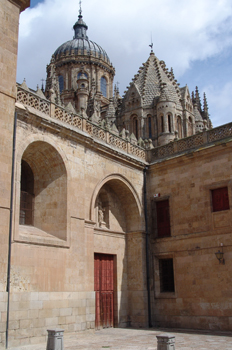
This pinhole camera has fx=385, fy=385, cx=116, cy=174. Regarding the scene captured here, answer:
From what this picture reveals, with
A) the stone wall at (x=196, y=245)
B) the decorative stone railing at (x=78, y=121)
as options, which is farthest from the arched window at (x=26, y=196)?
the stone wall at (x=196, y=245)

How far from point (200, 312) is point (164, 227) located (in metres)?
3.85

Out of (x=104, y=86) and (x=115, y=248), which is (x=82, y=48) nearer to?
(x=104, y=86)

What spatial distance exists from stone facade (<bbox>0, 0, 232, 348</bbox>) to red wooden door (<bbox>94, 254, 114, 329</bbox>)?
0.12 metres

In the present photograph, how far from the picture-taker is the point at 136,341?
1163 centimetres

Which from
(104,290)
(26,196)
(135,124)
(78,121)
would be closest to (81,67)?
(135,124)

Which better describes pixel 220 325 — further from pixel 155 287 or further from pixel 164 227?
pixel 164 227

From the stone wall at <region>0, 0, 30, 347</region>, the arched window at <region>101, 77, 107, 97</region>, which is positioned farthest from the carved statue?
the arched window at <region>101, 77, 107, 97</region>

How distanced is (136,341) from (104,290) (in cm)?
401

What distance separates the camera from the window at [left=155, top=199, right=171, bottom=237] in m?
16.8

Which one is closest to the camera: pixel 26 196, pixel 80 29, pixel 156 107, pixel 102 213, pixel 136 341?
pixel 136 341

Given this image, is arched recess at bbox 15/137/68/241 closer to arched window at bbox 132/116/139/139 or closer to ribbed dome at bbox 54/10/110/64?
arched window at bbox 132/116/139/139

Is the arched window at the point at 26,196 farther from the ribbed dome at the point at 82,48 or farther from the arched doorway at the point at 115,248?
the ribbed dome at the point at 82,48

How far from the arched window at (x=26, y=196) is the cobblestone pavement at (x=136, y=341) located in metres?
4.13

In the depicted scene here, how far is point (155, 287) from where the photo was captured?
16.4 metres
